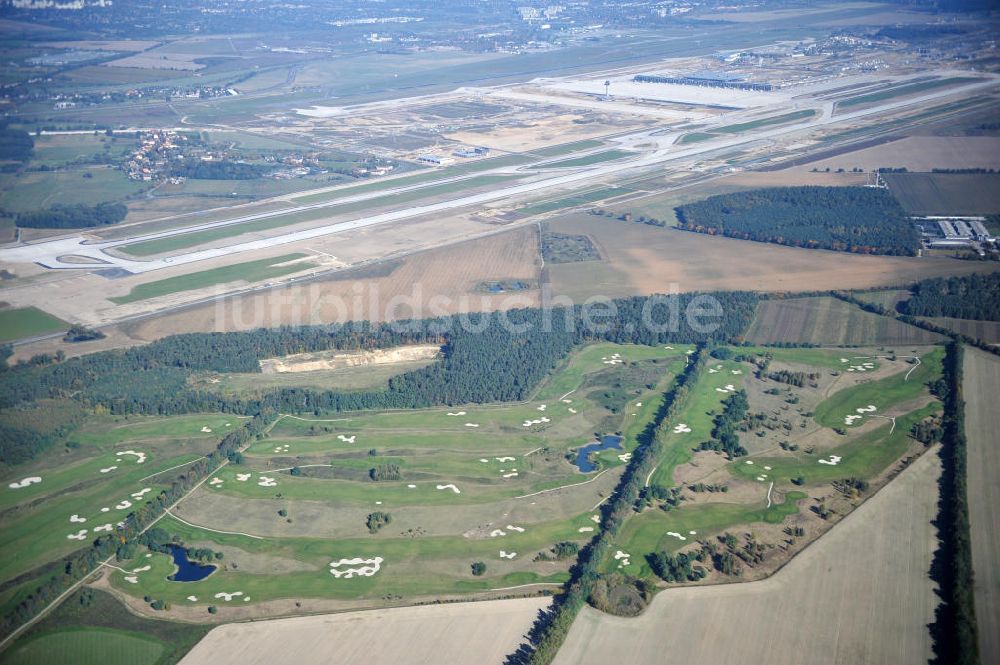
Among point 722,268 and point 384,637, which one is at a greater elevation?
point 722,268

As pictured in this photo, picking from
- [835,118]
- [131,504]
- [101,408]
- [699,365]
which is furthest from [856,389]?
[835,118]

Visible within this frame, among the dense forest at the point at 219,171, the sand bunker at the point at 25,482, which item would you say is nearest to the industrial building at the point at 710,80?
the dense forest at the point at 219,171

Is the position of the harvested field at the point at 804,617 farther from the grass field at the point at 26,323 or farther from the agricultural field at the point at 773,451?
the grass field at the point at 26,323

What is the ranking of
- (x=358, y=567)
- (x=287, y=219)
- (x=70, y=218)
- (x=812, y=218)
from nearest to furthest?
1. (x=358, y=567)
2. (x=812, y=218)
3. (x=70, y=218)
4. (x=287, y=219)

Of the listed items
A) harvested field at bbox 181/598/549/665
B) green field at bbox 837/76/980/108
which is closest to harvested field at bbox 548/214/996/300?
harvested field at bbox 181/598/549/665

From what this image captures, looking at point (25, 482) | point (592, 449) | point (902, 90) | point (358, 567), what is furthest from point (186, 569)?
point (902, 90)

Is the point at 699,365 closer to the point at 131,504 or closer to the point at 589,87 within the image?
the point at 131,504

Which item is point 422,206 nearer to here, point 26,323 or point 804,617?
point 26,323

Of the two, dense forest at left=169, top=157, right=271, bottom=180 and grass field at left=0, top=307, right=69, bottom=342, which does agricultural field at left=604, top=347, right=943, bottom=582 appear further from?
dense forest at left=169, top=157, right=271, bottom=180
